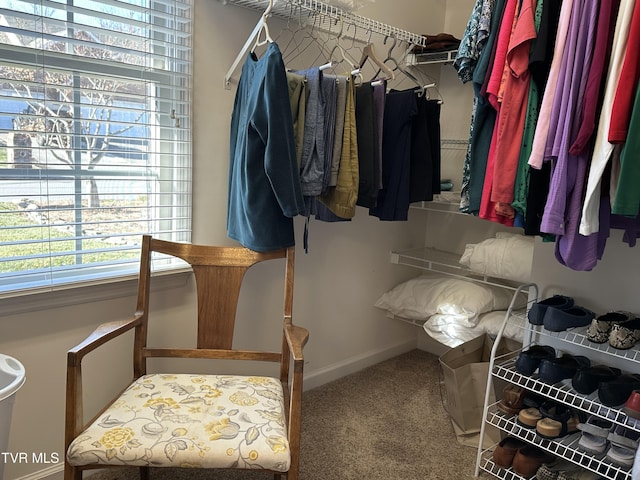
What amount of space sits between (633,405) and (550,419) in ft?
0.98

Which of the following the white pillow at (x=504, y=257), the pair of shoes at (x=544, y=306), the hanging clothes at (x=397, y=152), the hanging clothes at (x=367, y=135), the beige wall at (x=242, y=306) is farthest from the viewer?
the white pillow at (x=504, y=257)

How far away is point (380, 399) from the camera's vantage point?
2.44m

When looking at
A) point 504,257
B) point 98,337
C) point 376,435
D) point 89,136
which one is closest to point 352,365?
Answer: point 376,435

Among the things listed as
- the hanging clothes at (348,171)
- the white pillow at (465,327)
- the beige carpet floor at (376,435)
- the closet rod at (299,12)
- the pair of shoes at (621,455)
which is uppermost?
the closet rod at (299,12)

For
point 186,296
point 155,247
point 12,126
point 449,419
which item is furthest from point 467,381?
point 12,126

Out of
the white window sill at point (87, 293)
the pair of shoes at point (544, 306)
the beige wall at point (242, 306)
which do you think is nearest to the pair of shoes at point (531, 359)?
the pair of shoes at point (544, 306)

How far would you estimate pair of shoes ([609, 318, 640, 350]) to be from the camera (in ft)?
5.12

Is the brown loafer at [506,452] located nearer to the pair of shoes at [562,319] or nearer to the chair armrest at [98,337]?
the pair of shoes at [562,319]

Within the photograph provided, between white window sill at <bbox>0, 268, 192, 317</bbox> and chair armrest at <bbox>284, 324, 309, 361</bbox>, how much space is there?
0.52 meters

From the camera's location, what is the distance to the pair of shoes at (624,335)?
1560mm

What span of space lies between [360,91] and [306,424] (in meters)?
1.41

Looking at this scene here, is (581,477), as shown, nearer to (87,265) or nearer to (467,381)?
(467,381)

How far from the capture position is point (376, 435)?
213 centimetres

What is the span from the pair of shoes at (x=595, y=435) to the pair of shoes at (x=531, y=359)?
0.23 meters
